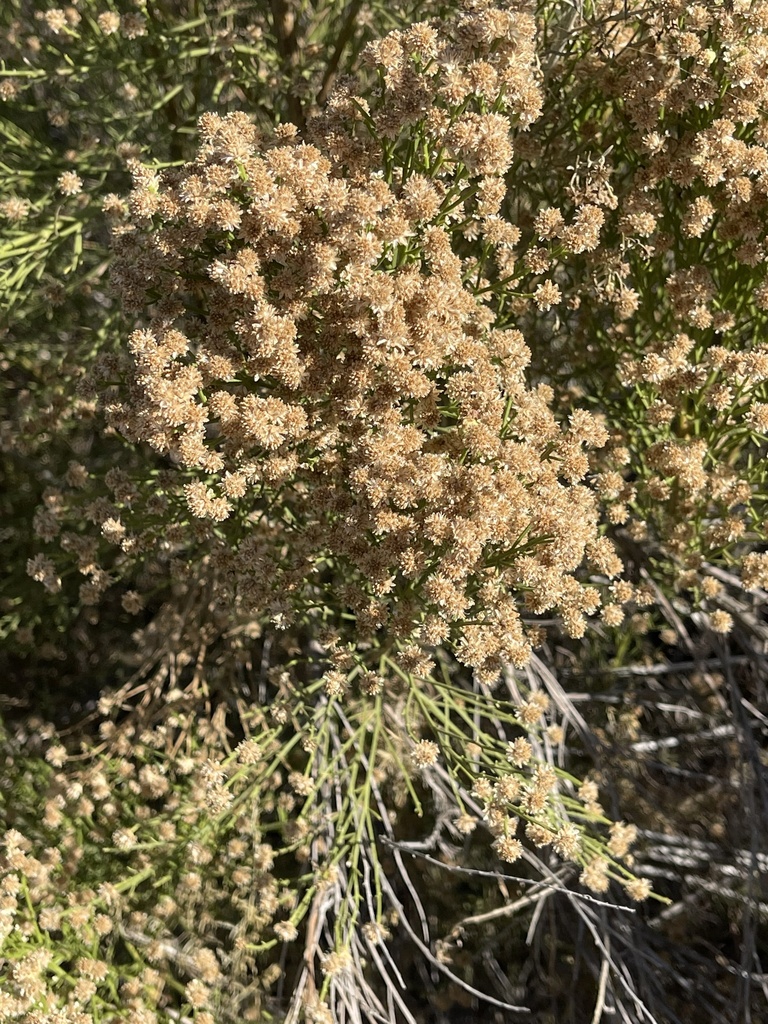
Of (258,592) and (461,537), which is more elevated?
(461,537)

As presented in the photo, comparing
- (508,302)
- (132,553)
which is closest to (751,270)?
(508,302)

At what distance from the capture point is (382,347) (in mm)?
1742


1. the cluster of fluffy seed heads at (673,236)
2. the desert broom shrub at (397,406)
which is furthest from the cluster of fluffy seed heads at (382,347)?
the cluster of fluffy seed heads at (673,236)

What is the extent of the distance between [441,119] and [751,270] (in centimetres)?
91

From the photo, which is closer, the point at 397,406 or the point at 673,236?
the point at 397,406

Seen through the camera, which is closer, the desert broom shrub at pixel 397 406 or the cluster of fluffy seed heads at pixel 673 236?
the desert broom shrub at pixel 397 406

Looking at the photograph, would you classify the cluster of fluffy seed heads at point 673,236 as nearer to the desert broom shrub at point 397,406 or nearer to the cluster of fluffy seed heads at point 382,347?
the desert broom shrub at point 397,406

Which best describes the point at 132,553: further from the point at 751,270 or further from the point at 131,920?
the point at 751,270

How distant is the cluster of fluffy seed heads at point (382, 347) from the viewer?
1.72m

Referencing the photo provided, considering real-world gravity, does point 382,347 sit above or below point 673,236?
below

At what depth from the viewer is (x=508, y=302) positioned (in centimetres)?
238

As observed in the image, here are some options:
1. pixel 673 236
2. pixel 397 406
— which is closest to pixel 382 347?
pixel 397 406

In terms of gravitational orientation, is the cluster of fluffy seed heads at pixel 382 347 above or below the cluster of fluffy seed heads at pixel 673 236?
below

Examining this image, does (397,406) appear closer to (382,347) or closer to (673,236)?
(382,347)
